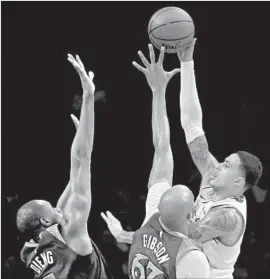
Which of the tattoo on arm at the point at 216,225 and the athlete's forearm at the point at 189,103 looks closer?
the tattoo on arm at the point at 216,225

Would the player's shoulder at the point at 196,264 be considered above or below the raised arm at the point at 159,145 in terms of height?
below

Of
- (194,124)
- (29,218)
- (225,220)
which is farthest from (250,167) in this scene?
(29,218)

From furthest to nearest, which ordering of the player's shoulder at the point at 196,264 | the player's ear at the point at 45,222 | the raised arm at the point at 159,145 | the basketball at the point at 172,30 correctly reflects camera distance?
the basketball at the point at 172,30
the player's ear at the point at 45,222
the raised arm at the point at 159,145
the player's shoulder at the point at 196,264

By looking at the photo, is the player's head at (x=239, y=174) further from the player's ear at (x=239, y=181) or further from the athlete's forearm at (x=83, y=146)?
the athlete's forearm at (x=83, y=146)

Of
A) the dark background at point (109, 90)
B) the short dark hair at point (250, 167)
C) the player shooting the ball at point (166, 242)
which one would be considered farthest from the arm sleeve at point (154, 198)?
the dark background at point (109, 90)

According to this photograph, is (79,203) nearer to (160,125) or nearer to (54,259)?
(54,259)

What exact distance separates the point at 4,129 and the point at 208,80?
6.43 ft

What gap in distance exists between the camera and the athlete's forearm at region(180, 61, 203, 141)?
488 centimetres

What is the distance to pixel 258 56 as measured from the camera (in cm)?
749

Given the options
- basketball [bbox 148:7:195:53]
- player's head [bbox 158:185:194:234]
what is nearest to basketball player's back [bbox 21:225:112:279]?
player's head [bbox 158:185:194:234]

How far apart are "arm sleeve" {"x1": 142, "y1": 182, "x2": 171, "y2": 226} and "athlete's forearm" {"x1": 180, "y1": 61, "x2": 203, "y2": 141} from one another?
654 millimetres

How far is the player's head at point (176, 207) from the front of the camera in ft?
12.4

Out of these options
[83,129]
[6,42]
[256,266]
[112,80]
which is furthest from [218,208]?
[6,42]

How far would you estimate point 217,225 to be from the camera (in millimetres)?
4453
